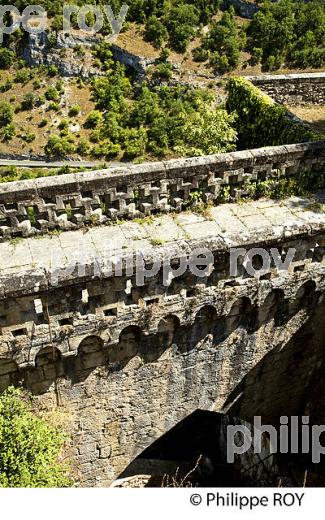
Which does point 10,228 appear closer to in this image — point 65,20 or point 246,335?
point 246,335

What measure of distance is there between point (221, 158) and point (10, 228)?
15.0 ft

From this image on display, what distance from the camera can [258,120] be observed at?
1474cm

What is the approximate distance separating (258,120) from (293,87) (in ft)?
10.3

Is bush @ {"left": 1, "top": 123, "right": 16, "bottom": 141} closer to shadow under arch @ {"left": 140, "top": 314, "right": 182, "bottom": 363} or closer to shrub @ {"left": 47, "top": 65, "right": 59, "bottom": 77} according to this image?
shrub @ {"left": 47, "top": 65, "right": 59, "bottom": 77}

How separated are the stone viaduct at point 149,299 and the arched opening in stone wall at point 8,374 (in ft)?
0.11

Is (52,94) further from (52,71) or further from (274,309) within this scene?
(274,309)

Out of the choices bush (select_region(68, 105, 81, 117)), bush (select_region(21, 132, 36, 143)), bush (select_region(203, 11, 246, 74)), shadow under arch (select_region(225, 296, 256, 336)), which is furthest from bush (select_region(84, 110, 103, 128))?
shadow under arch (select_region(225, 296, 256, 336))

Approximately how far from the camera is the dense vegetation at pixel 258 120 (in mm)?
13461

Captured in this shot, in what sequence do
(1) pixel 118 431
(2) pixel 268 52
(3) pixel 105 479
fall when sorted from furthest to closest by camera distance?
(2) pixel 268 52 < (3) pixel 105 479 < (1) pixel 118 431

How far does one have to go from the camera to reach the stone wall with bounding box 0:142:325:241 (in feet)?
32.7

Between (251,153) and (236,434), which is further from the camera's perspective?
(236,434)

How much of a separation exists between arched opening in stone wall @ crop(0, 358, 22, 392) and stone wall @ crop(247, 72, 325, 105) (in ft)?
38.7

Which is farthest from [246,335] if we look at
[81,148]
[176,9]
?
[176,9]

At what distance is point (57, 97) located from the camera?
73250 millimetres
